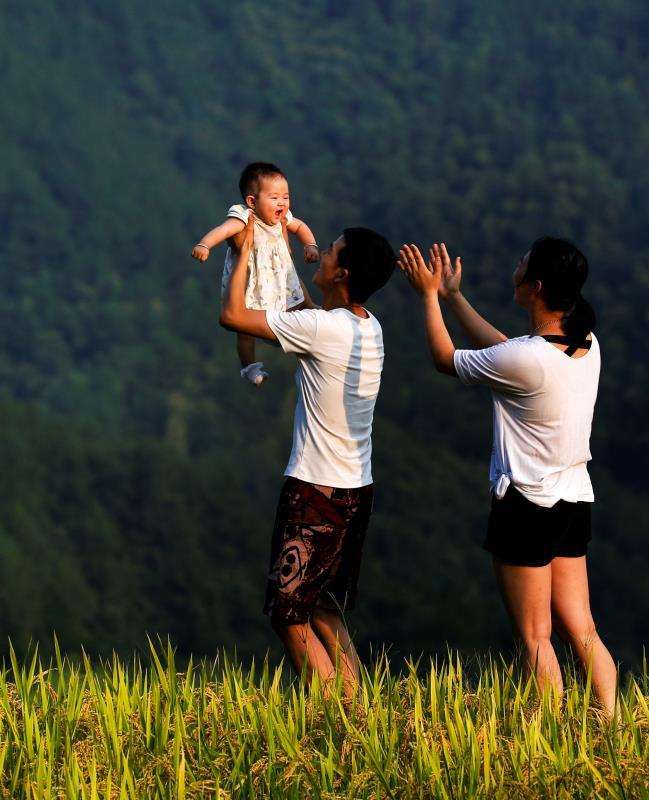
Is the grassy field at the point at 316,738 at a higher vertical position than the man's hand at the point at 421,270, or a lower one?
lower

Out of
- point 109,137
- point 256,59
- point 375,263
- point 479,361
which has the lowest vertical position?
point 479,361

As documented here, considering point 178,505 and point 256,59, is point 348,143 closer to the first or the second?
point 256,59

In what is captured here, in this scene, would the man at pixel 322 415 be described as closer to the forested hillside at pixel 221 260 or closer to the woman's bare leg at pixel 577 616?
the woman's bare leg at pixel 577 616

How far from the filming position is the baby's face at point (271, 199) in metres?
4.73

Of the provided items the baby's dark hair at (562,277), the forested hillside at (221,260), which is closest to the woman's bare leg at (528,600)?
the baby's dark hair at (562,277)

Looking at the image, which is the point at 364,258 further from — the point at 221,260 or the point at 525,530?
the point at 221,260

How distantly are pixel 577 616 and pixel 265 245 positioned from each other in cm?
172

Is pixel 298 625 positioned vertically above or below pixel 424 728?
above

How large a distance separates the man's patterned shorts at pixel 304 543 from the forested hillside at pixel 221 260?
2913cm

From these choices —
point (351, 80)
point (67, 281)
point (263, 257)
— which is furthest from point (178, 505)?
point (263, 257)

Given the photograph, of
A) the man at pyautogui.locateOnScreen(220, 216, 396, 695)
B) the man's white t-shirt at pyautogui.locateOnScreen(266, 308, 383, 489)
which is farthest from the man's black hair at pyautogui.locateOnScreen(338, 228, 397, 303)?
the man's white t-shirt at pyautogui.locateOnScreen(266, 308, 383, 489)

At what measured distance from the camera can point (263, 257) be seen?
488 cm

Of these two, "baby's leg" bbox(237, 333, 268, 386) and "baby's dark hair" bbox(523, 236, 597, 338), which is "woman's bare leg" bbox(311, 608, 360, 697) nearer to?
"baby's leg" bbox(237, 333, 268, 386)

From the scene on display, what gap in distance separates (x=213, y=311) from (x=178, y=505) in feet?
22.0
